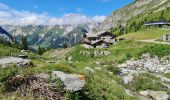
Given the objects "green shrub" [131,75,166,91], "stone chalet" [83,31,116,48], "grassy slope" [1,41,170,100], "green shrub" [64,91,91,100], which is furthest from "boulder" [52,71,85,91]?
"stone chalet" [83,31,116,48]

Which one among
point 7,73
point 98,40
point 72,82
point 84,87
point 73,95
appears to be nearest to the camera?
point 73,95

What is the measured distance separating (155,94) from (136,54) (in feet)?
188

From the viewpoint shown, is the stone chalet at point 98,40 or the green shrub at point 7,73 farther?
the stone chalet at point 98,40

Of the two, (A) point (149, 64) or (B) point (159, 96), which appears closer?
(B) point (159, 96)

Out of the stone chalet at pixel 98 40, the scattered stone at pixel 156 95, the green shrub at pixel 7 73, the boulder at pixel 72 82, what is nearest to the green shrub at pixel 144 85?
the scattered stone at pixel 156 95

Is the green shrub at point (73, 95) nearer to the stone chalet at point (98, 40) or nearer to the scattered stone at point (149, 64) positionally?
the scattered stone at point (149, 64)

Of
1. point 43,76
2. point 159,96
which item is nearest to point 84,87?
point 43,76

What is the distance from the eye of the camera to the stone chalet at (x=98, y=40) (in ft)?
378

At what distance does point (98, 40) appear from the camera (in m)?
116

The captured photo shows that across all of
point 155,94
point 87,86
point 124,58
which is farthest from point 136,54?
point 87,86

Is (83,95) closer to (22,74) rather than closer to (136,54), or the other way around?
(22,74)

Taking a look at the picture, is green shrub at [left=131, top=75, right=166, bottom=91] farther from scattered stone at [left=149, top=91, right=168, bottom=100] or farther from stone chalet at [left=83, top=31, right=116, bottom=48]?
stone chalet at [left=83, top=31, right=116, bottom=48]

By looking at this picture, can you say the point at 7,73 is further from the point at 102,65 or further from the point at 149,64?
the point at 149,64

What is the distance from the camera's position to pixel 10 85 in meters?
17.9
